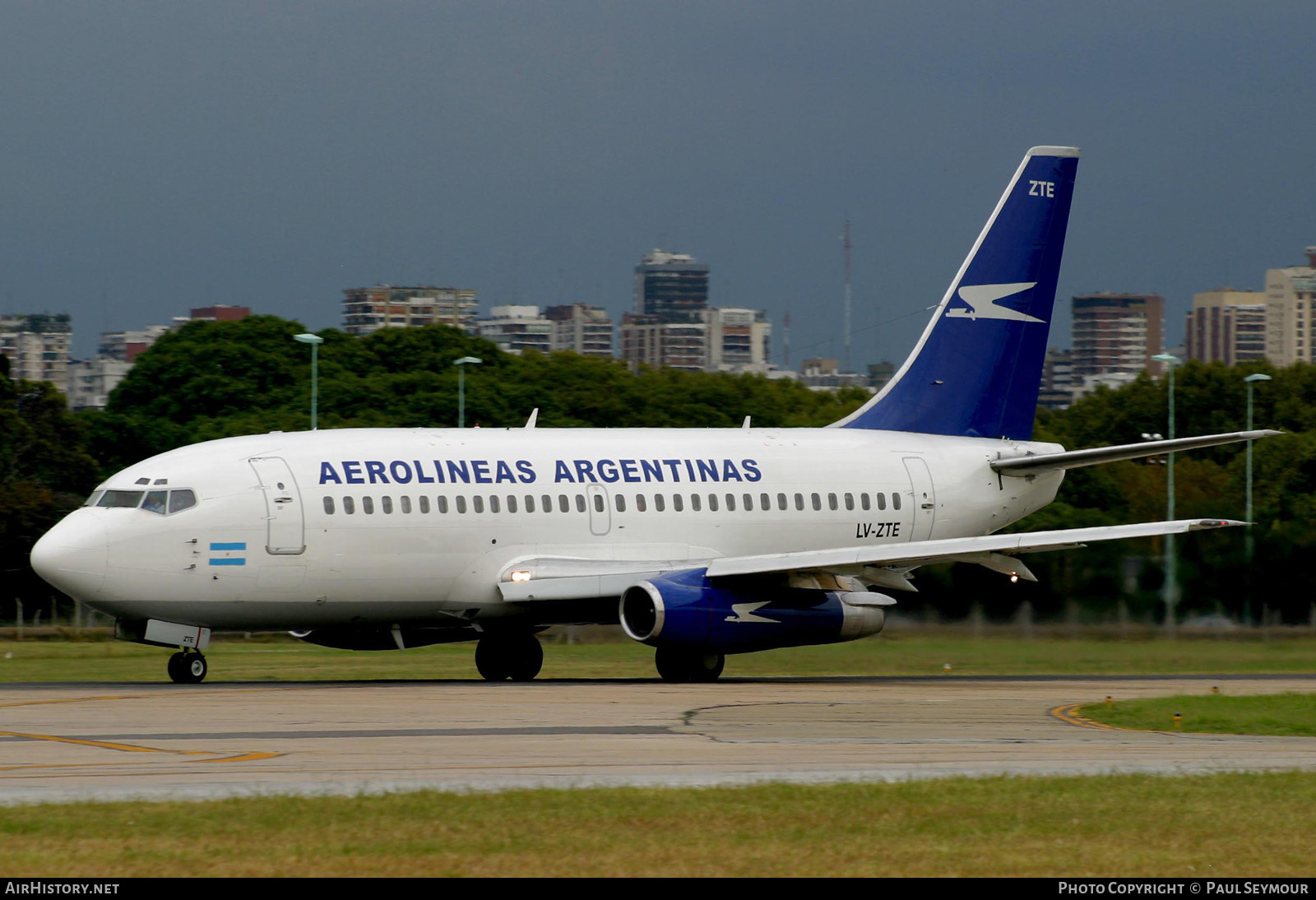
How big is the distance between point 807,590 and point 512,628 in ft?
17.0

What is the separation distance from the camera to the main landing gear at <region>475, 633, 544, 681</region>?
34000mm

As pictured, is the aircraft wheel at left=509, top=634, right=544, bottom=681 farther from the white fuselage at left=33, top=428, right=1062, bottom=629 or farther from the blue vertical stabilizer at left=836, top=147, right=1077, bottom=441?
the blue vertical stabilizer at left=836, top=147, right=1077, bottom=441

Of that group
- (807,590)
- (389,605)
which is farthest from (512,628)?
(807,590)

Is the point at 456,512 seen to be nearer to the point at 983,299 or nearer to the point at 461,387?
the point at 983,299

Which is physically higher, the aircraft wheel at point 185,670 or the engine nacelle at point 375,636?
the engine nacelle at point 375,636

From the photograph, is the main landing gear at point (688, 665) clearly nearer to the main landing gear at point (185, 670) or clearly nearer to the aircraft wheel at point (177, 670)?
the main landing gear at point (185, 670)

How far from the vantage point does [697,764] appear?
19.0m

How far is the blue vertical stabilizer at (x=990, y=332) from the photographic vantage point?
3938 centimetres

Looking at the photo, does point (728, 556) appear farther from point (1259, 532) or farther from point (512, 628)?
point (1259, 532)

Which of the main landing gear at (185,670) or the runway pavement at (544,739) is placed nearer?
the runway pavement at (544,739)

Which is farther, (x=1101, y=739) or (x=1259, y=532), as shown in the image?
(x=1259, y=532)

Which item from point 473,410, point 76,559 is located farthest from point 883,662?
point 473,410

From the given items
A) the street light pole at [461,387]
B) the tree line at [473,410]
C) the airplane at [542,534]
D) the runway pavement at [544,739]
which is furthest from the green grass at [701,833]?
the street light pole at [461,387]

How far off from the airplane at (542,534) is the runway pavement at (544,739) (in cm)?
155
